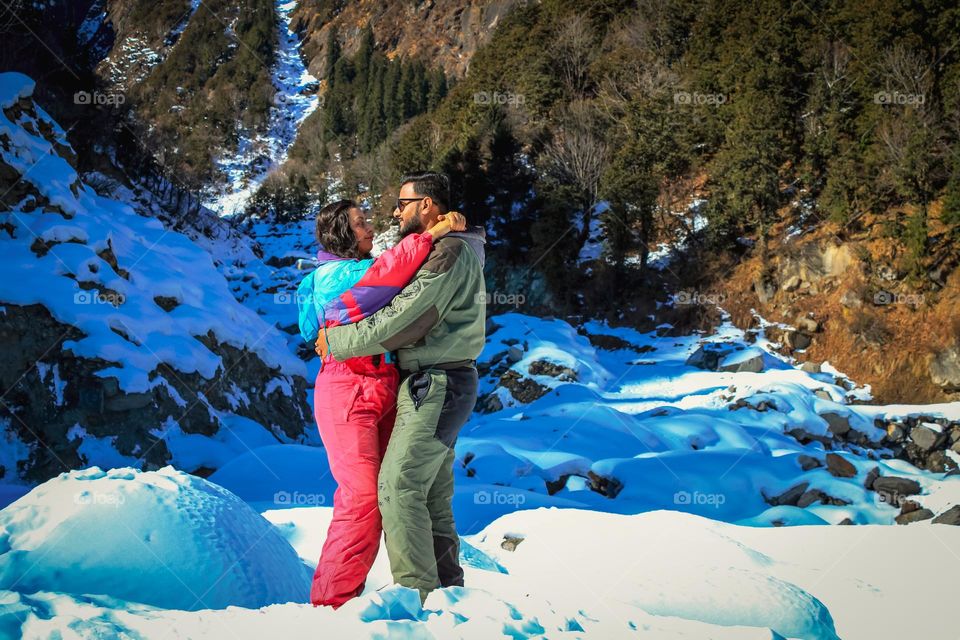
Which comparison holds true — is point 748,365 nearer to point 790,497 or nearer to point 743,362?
point 743,362

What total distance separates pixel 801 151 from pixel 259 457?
21.1 meters

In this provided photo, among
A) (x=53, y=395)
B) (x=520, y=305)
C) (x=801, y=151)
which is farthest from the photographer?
(x=520, y=305)

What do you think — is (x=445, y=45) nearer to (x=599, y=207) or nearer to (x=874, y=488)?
(x=599, y=207)

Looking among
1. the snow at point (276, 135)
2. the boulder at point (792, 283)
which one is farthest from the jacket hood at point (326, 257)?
the snow at point (276, 135)

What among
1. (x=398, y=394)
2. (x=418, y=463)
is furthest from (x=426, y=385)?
(x=418, y=463)

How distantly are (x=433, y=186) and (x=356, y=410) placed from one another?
106 centimetres

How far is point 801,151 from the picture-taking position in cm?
2200

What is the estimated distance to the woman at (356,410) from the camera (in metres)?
2.54

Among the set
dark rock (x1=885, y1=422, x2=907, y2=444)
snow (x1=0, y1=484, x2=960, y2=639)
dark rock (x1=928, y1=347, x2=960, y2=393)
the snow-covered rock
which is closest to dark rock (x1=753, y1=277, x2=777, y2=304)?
dark rock (x1=928, y1=347, x2=960, y2=393)

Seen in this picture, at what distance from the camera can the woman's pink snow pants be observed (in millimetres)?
2516

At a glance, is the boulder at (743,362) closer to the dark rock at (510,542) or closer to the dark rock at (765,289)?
the dark rock at (765,289)

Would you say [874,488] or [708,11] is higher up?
[708,11]

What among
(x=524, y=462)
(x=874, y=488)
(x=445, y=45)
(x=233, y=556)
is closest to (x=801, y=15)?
(x=874, y=488)

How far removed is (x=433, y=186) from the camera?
2.91m
